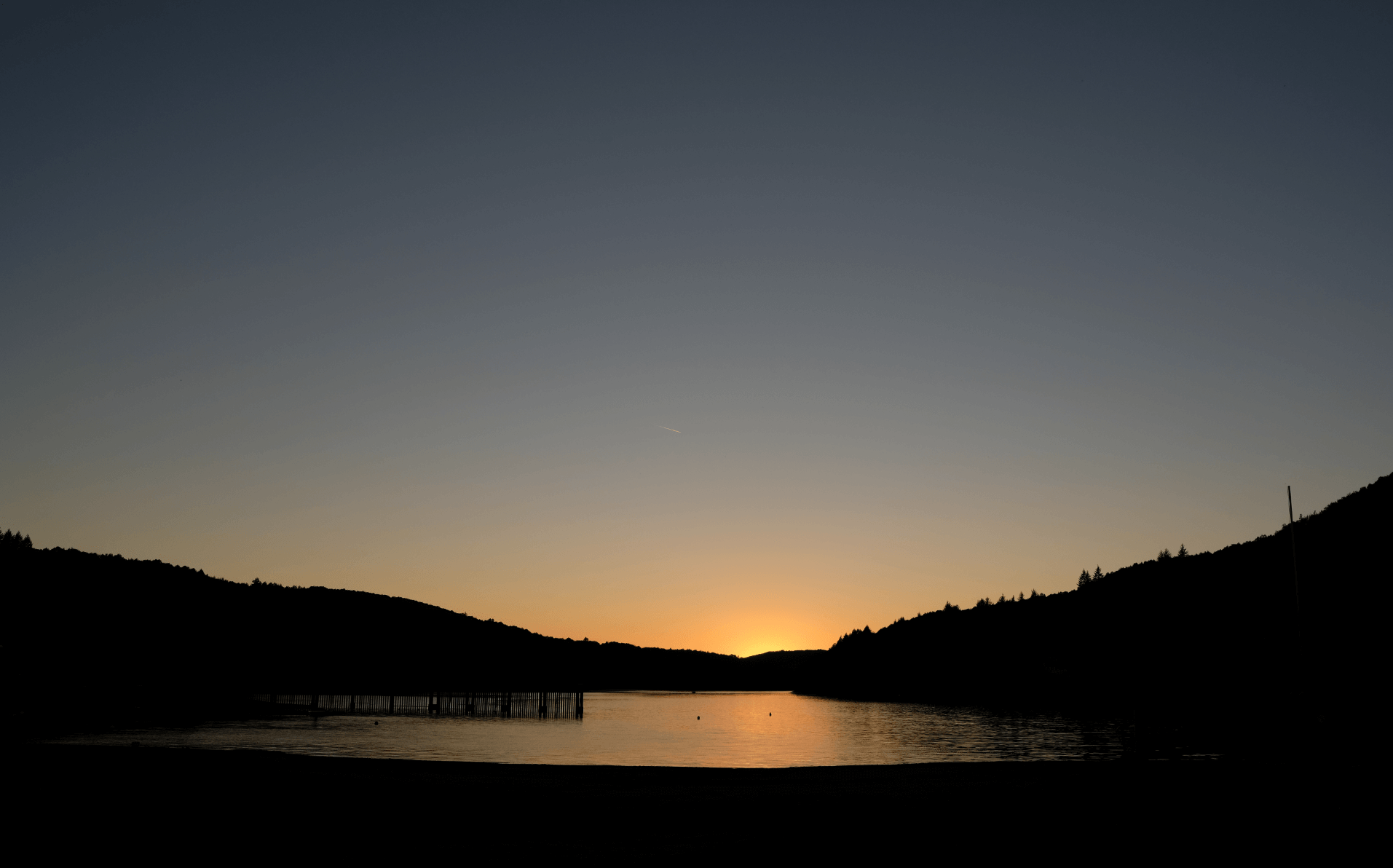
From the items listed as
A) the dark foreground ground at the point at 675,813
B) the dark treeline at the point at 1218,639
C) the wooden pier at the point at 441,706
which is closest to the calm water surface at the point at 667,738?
the wooden pier at the point at 441,706

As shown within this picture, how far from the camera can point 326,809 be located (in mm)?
17844

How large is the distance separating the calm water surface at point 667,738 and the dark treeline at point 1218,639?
8.85 metres

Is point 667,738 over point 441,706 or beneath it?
over

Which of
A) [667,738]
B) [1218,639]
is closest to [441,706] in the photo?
[667,738]

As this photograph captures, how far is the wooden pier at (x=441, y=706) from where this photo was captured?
87750 millimetres

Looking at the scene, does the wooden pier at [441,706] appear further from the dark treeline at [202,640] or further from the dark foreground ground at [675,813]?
the dark foreground ground at [675,813]

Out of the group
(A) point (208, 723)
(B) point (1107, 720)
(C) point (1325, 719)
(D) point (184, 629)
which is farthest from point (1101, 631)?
(D) point (184, 629)

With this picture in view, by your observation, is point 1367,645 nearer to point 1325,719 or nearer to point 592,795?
point 1325,719

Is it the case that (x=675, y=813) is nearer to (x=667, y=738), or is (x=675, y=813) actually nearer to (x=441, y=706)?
(x=667, y=738)

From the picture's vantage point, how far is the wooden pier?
87750mm

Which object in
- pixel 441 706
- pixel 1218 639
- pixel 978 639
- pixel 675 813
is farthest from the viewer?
pixel 978 639

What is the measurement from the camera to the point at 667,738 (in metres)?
67.2

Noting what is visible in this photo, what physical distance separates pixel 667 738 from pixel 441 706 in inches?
1476

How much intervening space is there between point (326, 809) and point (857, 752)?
39.9 metres
